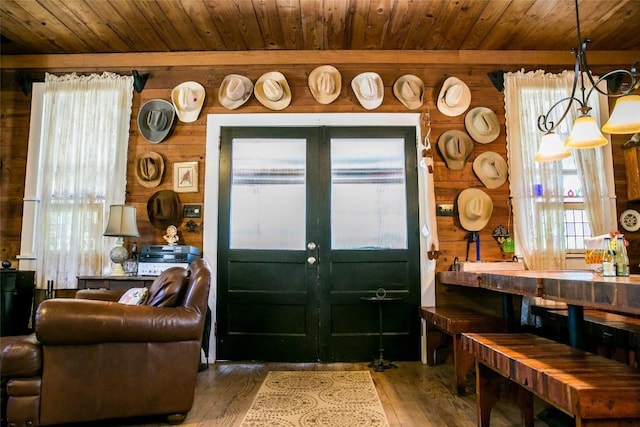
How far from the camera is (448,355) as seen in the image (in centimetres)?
370

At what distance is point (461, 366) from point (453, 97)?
2.31m

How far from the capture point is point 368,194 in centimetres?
390

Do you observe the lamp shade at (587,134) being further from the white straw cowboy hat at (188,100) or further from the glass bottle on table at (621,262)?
the white straw cowboy hat at (188,100)

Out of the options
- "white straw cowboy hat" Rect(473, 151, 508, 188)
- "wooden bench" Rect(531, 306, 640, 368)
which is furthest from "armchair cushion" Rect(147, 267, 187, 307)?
"white straw cowboy hat" Rect(473, 151, 508, 188)

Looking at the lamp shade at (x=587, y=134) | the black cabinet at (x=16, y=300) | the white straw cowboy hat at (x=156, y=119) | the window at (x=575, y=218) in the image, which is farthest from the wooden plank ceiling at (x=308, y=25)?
the black cabinet at (x=16, y=300)

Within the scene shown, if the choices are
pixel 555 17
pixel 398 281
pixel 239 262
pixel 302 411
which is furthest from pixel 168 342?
pixel 555 17

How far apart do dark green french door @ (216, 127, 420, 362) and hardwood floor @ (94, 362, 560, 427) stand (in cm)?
23

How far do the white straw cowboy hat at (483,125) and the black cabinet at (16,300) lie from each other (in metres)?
4.03

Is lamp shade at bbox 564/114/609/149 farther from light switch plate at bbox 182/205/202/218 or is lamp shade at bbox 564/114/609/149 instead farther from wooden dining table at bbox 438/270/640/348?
light switch plate at bbox 182/205/202/218

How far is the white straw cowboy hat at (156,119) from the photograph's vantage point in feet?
13.0

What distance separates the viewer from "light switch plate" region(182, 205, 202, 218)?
389 cm

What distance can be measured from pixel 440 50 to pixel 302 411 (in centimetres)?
330

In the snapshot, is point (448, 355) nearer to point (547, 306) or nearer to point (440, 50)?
point (547, 306)

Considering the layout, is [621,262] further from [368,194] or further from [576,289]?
[368,194]
